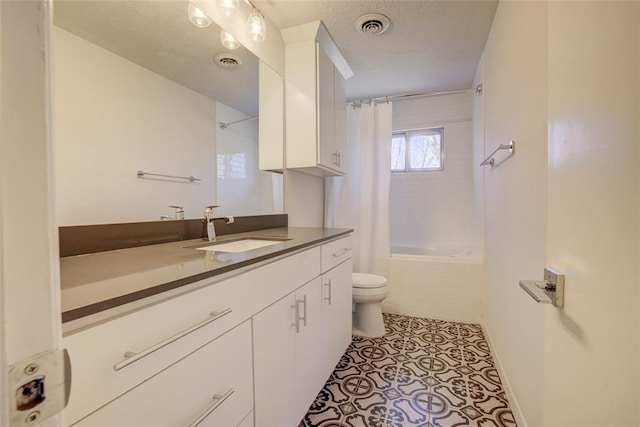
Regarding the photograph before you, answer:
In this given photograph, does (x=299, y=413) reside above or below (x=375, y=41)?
below

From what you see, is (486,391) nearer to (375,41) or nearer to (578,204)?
(578,204)

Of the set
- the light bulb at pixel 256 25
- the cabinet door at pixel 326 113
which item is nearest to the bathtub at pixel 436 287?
the cabinet door at pixel 326 113

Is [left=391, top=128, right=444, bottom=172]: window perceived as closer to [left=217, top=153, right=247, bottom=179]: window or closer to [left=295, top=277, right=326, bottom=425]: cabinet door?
[left=217, top=153, right=247, bottom=179]: window

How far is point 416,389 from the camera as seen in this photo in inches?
64.0

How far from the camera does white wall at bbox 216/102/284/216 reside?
5.43 feet

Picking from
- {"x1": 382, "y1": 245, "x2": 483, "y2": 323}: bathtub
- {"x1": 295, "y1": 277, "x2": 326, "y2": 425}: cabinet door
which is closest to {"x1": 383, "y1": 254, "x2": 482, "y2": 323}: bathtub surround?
{"x1": 382, "y1": 245, "x2": 483, "y2": 323}: bathtub

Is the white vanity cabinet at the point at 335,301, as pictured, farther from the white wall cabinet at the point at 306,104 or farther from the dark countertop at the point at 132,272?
the white wall cabinet at the point at 306,104

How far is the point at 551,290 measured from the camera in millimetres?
633

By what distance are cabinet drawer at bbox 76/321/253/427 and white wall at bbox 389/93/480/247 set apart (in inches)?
116

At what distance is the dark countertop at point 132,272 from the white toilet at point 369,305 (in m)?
1.20

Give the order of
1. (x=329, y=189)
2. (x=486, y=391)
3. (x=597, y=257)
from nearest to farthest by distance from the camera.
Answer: (x=597, y=257)
(x=486, y=391)
(x=329, y=189)

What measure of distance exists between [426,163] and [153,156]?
3.03 meters

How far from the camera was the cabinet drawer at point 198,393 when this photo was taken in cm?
59

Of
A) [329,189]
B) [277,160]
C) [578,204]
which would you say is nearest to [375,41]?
[277,160]
